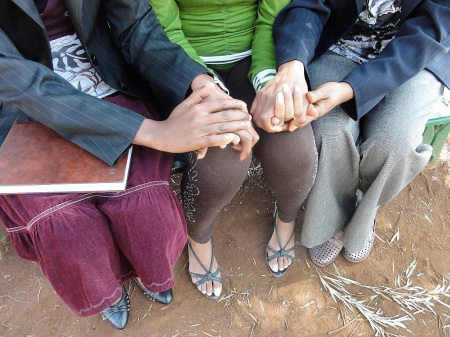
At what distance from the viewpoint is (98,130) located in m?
1.44

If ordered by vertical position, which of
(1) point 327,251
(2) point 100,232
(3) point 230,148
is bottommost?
(1) point 327,251

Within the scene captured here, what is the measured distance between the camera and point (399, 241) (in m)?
2.25

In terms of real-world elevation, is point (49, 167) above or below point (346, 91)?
below

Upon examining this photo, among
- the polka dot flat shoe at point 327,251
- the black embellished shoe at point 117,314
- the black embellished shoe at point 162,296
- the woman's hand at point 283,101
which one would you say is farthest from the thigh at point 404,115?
the black embellished shoe at point 117,314

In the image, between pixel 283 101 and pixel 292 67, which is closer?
pixel 283 101

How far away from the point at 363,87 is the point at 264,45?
1.53ft

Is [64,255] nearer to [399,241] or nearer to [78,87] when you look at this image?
[78,87]

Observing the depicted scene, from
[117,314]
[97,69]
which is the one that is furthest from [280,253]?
[97,69]

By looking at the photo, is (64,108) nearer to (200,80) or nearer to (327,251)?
(200,80)

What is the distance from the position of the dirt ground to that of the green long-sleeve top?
875 mm

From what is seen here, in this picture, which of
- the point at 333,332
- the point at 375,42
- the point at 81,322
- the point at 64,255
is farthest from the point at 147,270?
the point at 375,42

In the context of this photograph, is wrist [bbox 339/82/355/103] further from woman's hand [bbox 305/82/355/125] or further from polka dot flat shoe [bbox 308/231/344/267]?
polka dot flat shoe [bbox 308/231/344/267]

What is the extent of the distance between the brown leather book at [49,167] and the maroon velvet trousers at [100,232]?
60mm

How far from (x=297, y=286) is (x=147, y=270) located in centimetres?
84
